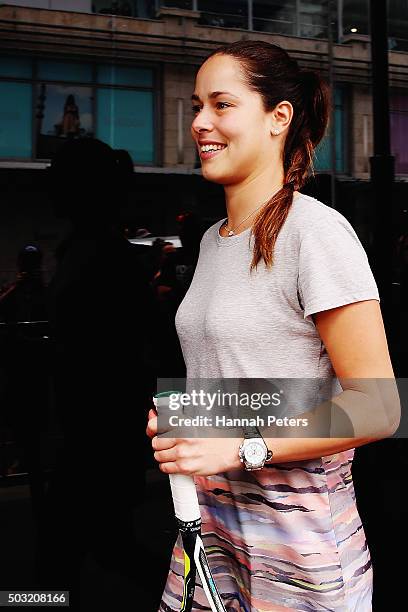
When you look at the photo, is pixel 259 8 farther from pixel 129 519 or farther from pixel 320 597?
pixel 320 597

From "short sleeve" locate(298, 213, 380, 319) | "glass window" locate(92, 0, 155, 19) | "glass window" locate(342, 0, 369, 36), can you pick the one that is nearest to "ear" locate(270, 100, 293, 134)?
"short sleeve" locate(298, 213, 380, 319)

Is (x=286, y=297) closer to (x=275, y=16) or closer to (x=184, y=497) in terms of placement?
(x=184, y=497)

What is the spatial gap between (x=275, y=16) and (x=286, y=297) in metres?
1.75

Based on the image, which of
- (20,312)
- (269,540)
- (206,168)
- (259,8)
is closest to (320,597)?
(269,540)

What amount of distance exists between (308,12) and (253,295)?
1791 mm

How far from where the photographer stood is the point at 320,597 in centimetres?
127

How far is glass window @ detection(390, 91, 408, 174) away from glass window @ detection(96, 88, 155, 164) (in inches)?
37.1

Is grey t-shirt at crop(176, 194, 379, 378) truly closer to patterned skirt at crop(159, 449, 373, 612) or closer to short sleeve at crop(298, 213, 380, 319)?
short sleeve at crop(298, 213, 380, 319)

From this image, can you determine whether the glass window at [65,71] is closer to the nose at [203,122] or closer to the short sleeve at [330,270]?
the nose at [203,122]

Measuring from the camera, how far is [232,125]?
1348mm

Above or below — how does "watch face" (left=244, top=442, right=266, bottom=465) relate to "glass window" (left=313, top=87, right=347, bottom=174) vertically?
below

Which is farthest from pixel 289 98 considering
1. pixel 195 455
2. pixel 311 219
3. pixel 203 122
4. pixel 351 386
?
pixel 195 455

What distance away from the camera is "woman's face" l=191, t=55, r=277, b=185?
135 cm

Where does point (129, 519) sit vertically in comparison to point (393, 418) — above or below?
below
